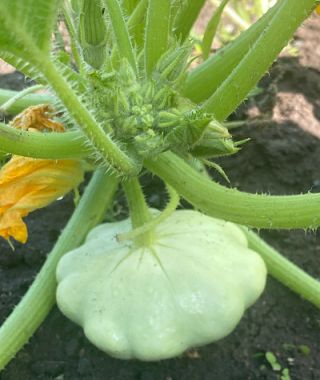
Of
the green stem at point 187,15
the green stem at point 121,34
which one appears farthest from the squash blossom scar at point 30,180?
the green stem at point 187,15

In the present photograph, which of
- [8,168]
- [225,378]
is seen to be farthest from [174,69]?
[225,378]

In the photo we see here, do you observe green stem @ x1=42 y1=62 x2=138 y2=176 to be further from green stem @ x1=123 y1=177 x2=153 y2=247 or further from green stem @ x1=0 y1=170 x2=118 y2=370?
green stem @ x1=0 y1=170 x2=118 y2=370

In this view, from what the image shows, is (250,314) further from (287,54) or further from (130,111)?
(287,54)

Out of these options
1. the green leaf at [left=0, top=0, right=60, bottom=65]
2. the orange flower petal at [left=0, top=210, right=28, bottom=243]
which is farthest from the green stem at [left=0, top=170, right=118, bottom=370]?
Answer: the green leaf at [left=0, top=0, right=60, bottom=65]

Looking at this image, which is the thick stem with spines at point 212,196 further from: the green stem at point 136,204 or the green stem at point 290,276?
the green stem at point 290,276

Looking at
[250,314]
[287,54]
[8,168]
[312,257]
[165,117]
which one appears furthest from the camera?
[287,54]
